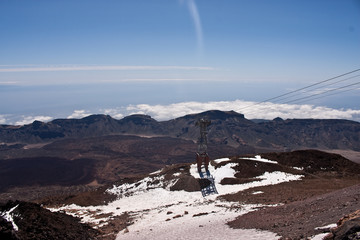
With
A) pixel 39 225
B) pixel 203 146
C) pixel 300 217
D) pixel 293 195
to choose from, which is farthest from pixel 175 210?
pixel 203 146

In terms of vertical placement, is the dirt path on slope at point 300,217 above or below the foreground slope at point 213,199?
above

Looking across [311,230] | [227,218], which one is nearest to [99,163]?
[227,218]

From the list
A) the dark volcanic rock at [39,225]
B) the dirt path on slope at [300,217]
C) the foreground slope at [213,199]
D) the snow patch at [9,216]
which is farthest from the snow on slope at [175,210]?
the snow patch at [9,216]

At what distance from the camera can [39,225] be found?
18094mm

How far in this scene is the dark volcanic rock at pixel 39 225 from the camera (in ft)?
54.6

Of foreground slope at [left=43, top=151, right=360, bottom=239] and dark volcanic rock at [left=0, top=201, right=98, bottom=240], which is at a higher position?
dark volcanic rock at [left=0, top=201, right=98, bottom=240]

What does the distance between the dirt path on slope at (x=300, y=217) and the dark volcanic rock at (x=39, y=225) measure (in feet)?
35.5

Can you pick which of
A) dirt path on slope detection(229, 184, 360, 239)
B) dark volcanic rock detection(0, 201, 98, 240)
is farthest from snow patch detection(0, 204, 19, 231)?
dirt path on slope detection(229, 184, 360, 239)

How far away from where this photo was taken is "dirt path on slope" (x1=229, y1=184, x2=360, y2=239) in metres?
12.5

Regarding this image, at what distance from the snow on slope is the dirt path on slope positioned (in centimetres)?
86

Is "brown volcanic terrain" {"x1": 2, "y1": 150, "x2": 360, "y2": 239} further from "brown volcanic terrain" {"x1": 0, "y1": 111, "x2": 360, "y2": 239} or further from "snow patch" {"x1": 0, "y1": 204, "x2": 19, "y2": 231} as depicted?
"snow patch" {"x1": 0, "y1": 204, "x2": 19, "y2": 231}

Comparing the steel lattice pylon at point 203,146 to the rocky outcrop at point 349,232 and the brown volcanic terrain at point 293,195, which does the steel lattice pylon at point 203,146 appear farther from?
the rocky outcrop at point 349,232

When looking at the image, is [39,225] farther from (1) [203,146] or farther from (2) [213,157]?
(2) [213,157]

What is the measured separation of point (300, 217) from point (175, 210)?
1388cm
